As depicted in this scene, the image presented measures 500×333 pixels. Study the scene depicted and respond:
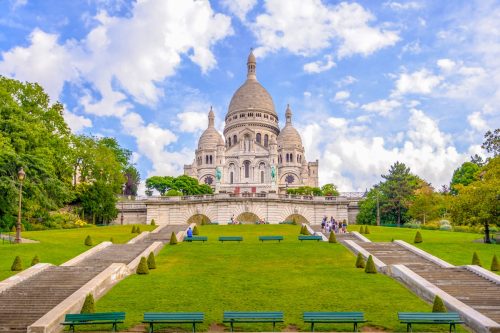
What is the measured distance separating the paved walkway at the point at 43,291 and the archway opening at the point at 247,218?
30.1m

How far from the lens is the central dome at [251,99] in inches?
4847

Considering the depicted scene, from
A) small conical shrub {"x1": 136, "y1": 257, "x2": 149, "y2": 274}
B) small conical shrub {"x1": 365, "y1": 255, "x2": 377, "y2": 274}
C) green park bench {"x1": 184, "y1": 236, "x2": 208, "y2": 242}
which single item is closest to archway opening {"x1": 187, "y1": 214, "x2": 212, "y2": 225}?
green park bench {"x1": 184, "y1": 236, "x2": 208, "y2": 242}

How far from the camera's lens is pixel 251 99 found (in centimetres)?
12400

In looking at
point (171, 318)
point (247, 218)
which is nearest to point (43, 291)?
point (171, 318)

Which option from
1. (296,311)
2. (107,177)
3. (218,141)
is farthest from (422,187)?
(218,141)

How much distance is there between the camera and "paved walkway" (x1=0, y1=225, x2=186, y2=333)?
58.9 feet

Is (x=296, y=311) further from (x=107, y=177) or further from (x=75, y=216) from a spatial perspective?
(x=107, y=177)

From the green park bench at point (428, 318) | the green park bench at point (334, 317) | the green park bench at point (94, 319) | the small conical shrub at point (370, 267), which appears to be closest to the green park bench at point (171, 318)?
the green park bench at point (94, 319)

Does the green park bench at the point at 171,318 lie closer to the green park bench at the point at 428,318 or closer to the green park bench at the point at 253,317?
the green park bench at the point at 253,317

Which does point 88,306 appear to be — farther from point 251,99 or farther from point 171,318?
point 251,99

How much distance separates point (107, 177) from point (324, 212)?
27.4 meters

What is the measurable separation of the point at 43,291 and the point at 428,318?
15.0m

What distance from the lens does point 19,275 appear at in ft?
73.5

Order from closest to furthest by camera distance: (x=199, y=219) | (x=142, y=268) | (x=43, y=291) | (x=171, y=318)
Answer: (x=171, y=318)
(x=43, y=291)
(x=142, y=268)
(x=199, y=219)
